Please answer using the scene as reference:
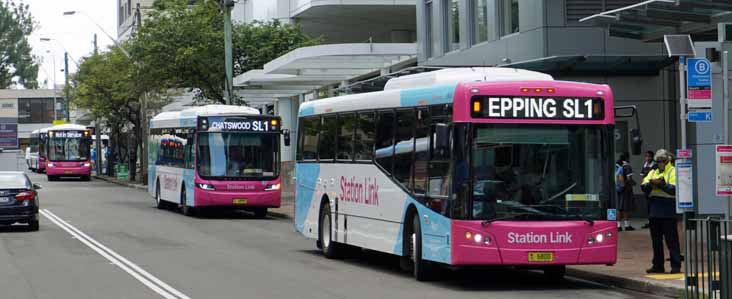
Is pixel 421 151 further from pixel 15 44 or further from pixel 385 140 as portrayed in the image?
pixel 15 44

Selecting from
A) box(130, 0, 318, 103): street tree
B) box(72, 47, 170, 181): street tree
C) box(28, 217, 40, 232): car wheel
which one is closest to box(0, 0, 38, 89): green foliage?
box(72, 47, 170, 181): street tree

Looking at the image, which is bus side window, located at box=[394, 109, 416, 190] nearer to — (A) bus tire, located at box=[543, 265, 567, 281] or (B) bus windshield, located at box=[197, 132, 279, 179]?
(A) bus tire, located at box=[543, 265, 567, 281]

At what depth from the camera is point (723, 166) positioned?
14656mm

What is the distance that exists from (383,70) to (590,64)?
12615 mm

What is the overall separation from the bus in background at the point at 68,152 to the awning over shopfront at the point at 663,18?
54.8 metres

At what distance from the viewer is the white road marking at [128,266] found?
16.0 meters

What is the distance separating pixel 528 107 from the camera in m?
16.3

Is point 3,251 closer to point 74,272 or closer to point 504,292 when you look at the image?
point 74,272

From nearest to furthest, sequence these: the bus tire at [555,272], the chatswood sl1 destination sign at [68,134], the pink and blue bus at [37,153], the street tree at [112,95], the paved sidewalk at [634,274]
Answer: the paved sidewalk at [634,274], the bus tire at [555,272], the street tree at [112,95], the chatswood sl1 destination sign at [68,134], the pink and blue bus at [37,153]

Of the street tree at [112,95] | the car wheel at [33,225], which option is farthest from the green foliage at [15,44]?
the car wheel at [33,225]

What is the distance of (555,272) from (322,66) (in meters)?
21.4

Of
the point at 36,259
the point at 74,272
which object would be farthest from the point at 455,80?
the point at 36,259

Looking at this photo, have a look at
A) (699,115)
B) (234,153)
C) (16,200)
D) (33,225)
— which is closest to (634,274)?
(699,115)

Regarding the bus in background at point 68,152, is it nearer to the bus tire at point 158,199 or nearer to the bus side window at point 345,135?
the bus tire at point 158,199
